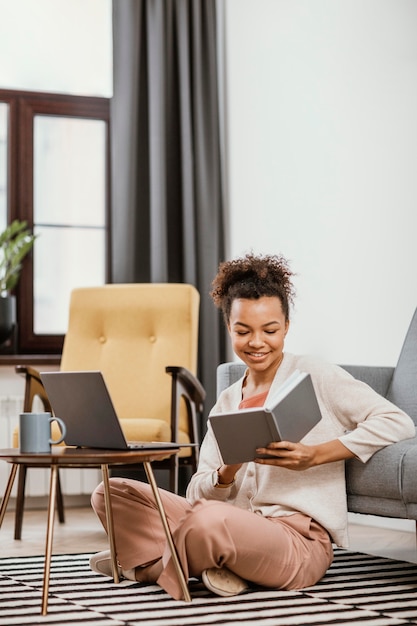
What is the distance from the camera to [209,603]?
80.3 inches

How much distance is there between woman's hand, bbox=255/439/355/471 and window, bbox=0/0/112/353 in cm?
259

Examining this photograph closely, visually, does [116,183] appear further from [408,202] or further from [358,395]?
[358,395]

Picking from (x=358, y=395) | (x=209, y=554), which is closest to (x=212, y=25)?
(x=358, y=395)

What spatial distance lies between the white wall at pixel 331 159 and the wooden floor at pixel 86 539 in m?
0.61

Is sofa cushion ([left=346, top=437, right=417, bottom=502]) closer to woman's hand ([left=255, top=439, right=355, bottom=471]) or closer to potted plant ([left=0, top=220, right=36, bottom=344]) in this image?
woman's hand ([left=255, top=439, right=355, bottom=471])

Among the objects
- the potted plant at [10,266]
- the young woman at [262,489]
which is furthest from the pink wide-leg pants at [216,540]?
the potted plant at [10,266]

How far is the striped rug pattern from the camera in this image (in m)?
1.88

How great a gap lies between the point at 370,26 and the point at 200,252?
1.38m

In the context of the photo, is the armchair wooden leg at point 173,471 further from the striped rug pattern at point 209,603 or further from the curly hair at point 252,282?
the curly hair at point 252,282

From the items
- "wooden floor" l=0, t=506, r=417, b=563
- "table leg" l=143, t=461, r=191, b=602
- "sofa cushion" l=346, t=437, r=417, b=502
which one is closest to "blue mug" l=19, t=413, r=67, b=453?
"table leg" l=143, t=461, r=191, b=602

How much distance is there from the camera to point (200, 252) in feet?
15.0

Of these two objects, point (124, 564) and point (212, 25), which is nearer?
point (124, 564)

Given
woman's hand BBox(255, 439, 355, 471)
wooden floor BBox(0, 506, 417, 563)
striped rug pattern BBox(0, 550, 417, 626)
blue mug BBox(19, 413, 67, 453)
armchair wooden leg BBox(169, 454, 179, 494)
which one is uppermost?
blue mug BBox(19, 413, 67, 453)

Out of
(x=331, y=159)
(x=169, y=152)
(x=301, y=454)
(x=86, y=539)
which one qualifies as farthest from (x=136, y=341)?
(x=301, y=454)
